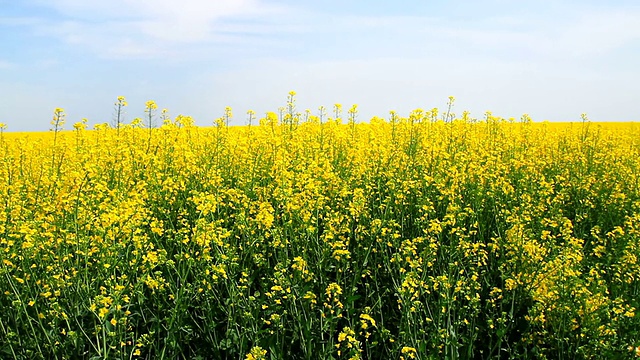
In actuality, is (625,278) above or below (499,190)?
below

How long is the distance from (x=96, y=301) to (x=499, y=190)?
161 inches

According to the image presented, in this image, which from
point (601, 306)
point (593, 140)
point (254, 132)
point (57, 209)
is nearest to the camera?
point (601, 306)

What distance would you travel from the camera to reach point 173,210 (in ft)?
A: 16.7

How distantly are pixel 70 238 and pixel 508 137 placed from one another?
7.41 m

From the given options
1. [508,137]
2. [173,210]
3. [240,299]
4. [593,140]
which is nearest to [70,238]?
[240,299]

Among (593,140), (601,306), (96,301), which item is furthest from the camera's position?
(593,140)

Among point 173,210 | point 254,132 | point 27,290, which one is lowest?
point 27,290

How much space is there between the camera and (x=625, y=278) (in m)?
3.97

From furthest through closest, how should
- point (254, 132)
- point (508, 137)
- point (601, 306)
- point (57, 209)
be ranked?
point (508, 137) → point (254, 132) → point (57, 209) → point (601, 306)

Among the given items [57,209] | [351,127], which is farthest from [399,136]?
[57,209]

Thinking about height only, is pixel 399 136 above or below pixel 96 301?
above

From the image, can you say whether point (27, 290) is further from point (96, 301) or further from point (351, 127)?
point (351, 127)

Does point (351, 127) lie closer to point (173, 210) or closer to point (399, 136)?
point (399, 136)

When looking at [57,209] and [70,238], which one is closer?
[70,238]
